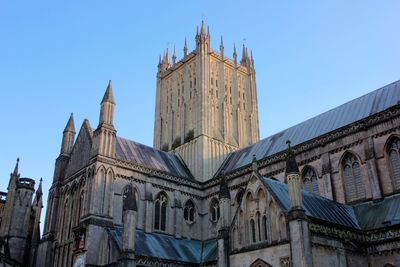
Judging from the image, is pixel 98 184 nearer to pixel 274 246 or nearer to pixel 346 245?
pixel 274 246

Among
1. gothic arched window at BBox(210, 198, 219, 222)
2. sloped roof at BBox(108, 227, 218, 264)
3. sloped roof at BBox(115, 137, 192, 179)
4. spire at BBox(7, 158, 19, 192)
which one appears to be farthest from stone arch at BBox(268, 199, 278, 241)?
spire at BBox(7, 158, 19, 192)

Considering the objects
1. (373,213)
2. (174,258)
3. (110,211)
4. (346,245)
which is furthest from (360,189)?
(110,211)

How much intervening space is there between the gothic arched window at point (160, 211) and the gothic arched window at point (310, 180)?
1315 cm

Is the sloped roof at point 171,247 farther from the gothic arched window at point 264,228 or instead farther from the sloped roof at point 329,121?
the gothic arched window at point 264,228

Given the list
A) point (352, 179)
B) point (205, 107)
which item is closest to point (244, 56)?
point (205, 107)

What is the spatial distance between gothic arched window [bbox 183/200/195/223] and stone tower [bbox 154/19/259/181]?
4.03 meters

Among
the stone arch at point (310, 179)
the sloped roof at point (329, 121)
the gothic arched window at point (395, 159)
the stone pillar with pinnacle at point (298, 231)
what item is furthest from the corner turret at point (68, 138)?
the gothic arched window at point (395, 159)

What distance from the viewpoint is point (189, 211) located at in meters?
43.9

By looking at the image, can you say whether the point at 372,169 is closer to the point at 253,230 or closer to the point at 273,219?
the point at 273,219

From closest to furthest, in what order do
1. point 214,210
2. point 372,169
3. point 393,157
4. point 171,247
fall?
point 393,157 < point 372,169 < point 171,247 < point 214,210

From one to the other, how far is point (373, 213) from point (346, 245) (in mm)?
4662

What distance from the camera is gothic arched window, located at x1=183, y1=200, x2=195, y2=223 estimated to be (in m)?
43.3

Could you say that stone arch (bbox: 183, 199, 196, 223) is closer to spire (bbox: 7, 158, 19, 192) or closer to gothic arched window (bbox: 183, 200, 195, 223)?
gothic arched window (bbox: 183, 200, 195, 223)

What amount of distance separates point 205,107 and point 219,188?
12.4 m
